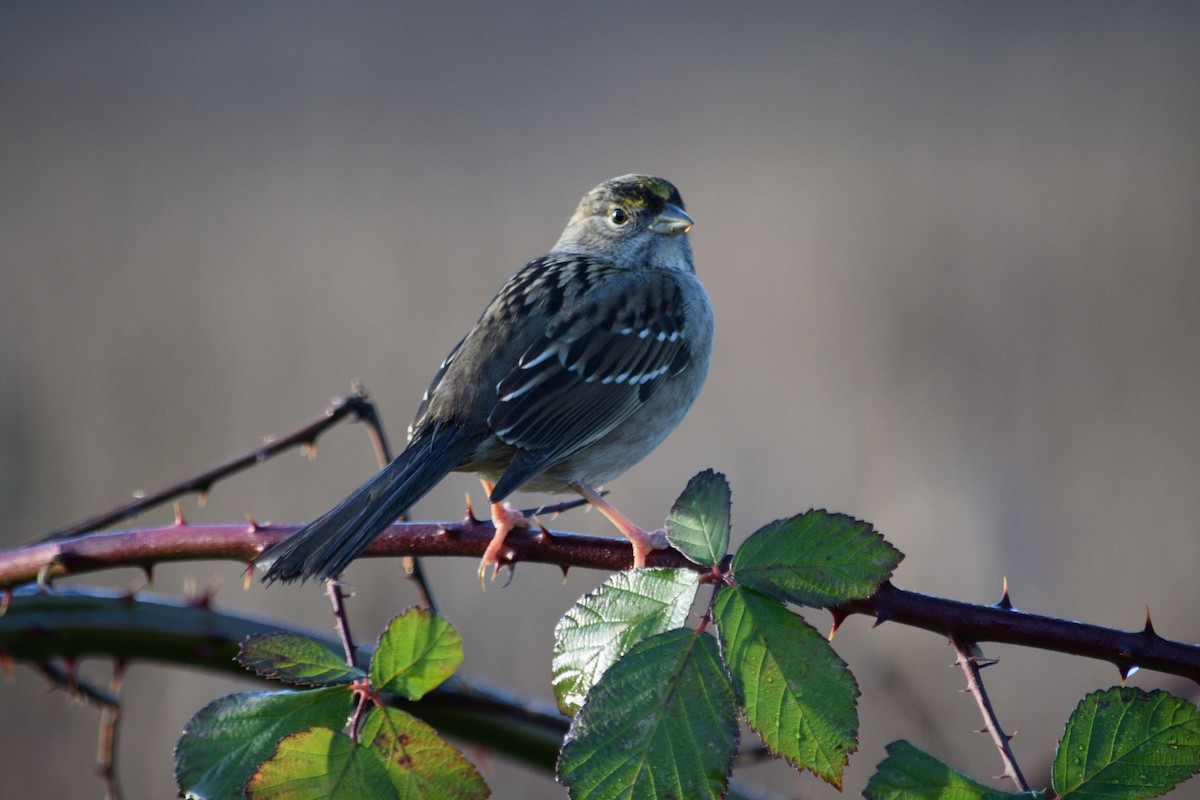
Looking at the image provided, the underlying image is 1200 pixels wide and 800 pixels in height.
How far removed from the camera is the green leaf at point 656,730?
947mm

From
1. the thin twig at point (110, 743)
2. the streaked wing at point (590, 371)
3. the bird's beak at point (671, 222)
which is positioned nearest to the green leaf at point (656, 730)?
the thin twig at point (110, 743)

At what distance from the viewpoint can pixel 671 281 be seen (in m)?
3.46

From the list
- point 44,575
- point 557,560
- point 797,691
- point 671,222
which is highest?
point 671,222

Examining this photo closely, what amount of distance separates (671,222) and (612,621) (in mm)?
2610

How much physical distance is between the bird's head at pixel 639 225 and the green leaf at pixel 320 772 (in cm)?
265

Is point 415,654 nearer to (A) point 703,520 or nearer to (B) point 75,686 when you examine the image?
(A) point 703,520

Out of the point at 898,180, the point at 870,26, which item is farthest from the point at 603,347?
the point at 870,26

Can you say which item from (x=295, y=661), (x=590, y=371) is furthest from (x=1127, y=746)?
(x=590, y=371)

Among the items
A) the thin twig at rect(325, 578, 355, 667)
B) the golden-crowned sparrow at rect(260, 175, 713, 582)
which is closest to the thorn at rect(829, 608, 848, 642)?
the thin twig at rect(325, 578, 355, 667)

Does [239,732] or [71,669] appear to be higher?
[239,732]

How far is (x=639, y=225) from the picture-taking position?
362cm

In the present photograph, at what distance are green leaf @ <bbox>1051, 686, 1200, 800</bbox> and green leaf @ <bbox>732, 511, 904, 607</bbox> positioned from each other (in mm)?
206

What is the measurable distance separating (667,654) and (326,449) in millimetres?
6259

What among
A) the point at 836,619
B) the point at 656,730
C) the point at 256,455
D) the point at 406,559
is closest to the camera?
the point at 656,730
